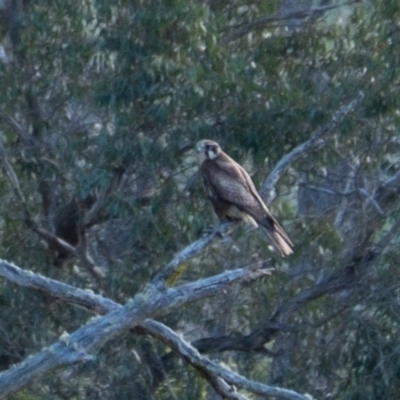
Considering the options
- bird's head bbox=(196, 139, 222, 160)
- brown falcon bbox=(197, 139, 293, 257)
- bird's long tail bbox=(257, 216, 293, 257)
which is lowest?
bird's long tail bbox=(257, 216, 293, 257)

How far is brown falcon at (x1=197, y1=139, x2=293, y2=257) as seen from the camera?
791 cm

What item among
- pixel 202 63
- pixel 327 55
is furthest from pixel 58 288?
pixel 327 55

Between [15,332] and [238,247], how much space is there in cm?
181

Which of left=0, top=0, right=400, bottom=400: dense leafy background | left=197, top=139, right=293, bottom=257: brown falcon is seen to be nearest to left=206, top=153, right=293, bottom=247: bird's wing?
left=197, top=139, right=293, bottom=257: brown falcon

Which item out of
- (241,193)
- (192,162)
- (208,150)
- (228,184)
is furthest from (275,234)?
(192,162)

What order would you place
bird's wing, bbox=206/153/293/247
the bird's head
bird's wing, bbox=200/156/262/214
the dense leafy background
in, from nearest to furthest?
bird's wing, bbox=206/153/293/247
bird's wing, bbox=200/156/262/214
the bird's head
the dense leafy background

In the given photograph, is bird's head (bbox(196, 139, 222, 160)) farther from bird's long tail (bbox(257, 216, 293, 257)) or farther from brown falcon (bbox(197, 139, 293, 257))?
bird's long tail (bbox(257, 216, 293, 257))

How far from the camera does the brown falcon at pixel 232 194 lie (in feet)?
26.0

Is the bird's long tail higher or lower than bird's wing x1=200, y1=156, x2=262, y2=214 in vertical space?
lower

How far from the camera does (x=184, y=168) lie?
30.9ft

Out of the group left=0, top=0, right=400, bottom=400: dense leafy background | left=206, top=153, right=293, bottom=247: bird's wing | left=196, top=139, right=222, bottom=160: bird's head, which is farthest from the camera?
left=0, top=0, right=400, bottom=400: dense leafy background

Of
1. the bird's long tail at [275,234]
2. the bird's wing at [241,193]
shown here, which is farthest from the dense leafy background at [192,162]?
the bird's long tail at [275,234]

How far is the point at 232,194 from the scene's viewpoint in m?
8.10

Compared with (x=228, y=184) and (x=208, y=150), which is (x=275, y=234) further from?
(x=208, y=150)
